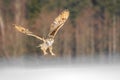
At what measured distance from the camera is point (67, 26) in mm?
2826

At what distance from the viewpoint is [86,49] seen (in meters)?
2.89

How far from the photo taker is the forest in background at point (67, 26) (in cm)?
279

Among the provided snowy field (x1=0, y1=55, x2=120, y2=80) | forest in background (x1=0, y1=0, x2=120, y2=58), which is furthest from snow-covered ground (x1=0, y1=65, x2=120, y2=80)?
forest in background (x1=0, y1=0, x2=120, y2=58)

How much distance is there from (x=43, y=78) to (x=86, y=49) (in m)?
0.39

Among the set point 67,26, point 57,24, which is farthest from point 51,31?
point 67,26

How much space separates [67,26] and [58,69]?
283 millimetres

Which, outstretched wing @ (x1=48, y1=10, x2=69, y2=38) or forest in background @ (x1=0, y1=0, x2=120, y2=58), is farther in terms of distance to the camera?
forest in background @ (x1=0, y1=0, x2=120, y2=58)

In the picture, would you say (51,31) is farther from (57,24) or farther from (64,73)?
(64,73)

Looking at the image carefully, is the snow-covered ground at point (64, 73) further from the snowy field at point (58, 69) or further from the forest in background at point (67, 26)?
the forest in background at point (67, 26)

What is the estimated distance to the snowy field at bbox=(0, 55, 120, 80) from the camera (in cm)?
268

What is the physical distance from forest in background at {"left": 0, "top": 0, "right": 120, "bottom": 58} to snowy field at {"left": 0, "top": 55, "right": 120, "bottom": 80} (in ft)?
0.18

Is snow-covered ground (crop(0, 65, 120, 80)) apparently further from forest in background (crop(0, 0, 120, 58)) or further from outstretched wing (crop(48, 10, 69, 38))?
outstretched wing (crop(48, 10, 69, 38))

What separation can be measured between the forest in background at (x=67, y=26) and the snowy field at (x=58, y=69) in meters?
0.05

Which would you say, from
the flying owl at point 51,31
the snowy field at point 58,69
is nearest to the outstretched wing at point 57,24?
the flying owl at point 51,31
